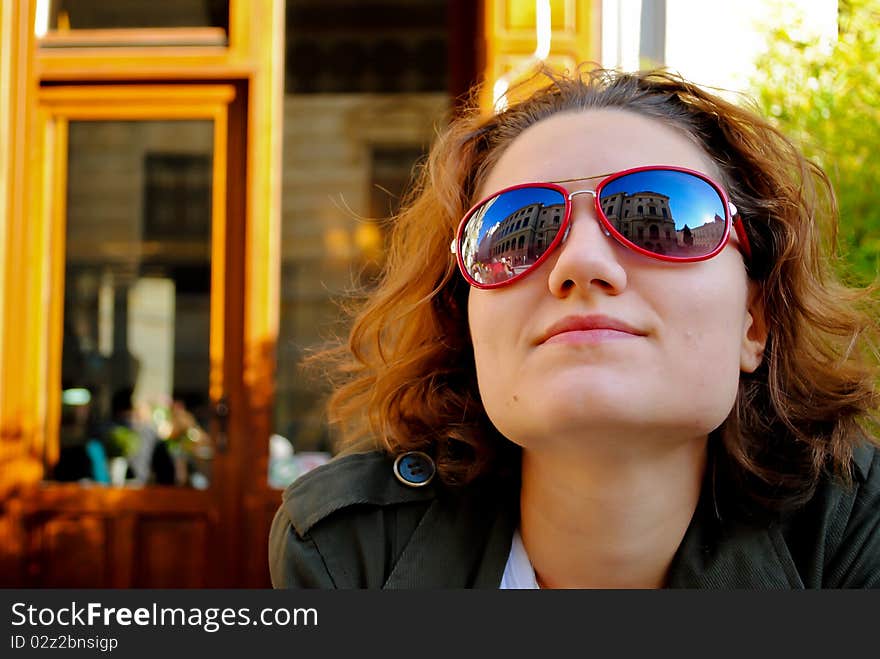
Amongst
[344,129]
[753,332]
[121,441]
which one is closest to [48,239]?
[121,441]

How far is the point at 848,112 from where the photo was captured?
244 centimetres

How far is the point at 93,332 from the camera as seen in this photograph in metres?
4.85

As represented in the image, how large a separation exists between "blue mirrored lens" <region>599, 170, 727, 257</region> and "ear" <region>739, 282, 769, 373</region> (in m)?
0.22

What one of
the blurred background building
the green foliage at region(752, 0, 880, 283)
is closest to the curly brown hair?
the green foliage at region(752, 0, 880, 283)

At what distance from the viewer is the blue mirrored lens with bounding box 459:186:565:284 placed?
3.93 feet

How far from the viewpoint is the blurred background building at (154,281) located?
14.1ft

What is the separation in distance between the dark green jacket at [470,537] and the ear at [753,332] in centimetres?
20

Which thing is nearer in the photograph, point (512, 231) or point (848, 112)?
point (512, 231)

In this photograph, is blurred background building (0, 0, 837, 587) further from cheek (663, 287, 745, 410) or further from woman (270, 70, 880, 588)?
cheek (663, 287, 745, 410)

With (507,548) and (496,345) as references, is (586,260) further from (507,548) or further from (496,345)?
(507,548)

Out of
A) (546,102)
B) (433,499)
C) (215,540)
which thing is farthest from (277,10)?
(433,499)

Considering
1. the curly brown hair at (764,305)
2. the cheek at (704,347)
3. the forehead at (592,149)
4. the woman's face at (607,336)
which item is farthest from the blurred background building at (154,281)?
the cheek at (704,347)

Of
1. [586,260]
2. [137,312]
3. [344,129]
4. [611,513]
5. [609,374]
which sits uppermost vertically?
[344,129]

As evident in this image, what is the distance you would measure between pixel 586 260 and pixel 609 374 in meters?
0.15
